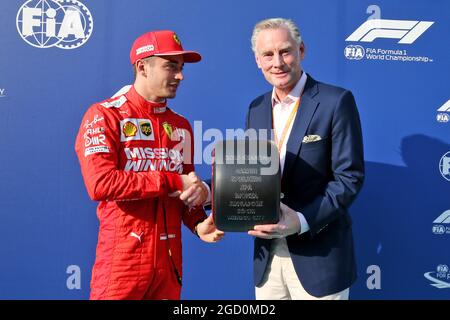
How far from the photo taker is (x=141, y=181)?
5.47 feet

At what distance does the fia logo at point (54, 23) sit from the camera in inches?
96.4

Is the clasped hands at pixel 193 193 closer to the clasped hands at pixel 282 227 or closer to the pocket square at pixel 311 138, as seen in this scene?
the clasped hands at pixel 282 227

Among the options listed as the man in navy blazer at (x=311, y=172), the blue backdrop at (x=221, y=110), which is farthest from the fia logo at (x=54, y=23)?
the man in navy blazer at (x=311, y=172)

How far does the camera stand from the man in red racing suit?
1686 mm

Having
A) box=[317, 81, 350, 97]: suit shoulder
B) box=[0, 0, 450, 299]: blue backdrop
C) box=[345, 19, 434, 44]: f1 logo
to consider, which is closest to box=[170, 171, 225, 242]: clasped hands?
box=[317, 81, 350, 97]: suit shoulder

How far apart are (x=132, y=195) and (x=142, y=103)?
40 cm

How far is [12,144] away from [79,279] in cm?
79

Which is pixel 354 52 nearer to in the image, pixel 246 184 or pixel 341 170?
pixel 341 170

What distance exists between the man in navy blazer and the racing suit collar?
1.45 ft

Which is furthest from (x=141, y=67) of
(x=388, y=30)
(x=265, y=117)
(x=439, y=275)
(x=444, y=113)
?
(x=439, y=275)

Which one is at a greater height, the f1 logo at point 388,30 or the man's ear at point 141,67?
the f1 logo at point 388,30

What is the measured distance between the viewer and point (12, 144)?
8.00 feet

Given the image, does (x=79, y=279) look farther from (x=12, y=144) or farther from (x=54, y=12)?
(x=54, y=12)

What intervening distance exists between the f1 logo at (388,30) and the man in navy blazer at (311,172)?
2.80ft
